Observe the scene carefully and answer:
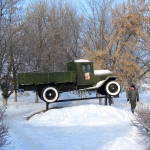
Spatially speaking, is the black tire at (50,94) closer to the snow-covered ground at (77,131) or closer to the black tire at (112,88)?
the snow-covered ground at (77,131)

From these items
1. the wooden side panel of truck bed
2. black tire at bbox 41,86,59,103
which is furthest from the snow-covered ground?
the wooden side panel of truck bed

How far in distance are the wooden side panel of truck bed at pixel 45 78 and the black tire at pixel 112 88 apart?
2063 mm

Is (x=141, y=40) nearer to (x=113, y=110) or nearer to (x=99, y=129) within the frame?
(x=113, y=110)

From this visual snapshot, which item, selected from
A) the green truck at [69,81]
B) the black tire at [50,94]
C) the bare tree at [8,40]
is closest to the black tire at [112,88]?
the green truck at [69,81]

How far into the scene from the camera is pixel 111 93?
50.6 feet

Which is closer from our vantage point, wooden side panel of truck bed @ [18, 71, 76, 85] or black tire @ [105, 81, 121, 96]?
wooden side panel of truck bed @ [18, 71, 76, 85]

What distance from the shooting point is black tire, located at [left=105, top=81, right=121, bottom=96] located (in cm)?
1539

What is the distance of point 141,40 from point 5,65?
1203cm

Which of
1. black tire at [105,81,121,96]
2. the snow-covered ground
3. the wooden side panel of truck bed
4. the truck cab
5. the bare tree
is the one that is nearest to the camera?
the snow-covered ground

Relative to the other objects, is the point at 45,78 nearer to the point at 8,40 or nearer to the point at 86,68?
the point at 86,68

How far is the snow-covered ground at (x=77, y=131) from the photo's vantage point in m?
7.61

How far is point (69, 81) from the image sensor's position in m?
14.9

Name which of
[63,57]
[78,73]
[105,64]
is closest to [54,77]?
[78,73]

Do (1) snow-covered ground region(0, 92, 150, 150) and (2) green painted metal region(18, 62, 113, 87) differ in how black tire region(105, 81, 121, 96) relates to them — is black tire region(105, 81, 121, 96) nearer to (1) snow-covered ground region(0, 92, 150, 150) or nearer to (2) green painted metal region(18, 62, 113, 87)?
(2) green painted metal region(18, 62, 113, 87)
